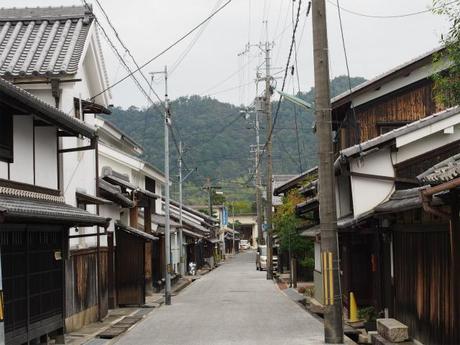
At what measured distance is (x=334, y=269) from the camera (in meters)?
15.5

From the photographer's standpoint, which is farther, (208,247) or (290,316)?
(208,247)

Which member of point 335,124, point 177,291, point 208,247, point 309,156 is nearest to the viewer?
point 335,124

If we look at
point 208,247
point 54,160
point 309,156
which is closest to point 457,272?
point 54,160

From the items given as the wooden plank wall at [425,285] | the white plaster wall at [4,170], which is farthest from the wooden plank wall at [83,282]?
the wooden plank wall at [425,285]

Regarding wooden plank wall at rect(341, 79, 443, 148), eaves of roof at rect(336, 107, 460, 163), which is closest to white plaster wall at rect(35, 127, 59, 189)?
eaves of roof at rect(336, 107, 460, 163)

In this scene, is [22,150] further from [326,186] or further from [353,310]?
[353,310]

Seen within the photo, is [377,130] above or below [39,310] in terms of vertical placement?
above

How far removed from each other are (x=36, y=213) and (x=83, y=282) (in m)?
8.98

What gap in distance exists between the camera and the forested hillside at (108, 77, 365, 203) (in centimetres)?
5606

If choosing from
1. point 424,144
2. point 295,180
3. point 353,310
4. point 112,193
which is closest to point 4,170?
point 424,144

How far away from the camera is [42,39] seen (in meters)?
20.9

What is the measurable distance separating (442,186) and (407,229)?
5532 millimetres

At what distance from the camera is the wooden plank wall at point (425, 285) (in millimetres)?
11984

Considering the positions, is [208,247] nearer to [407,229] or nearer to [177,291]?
[177,291]
